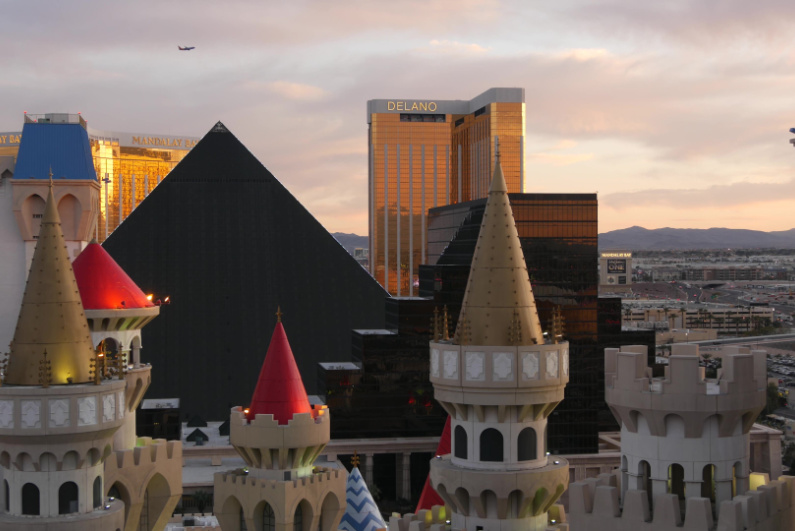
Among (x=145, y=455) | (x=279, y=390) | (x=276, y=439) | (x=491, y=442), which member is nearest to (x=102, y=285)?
(x=145, y=455)

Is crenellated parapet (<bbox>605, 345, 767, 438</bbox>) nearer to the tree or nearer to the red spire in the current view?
the red spire

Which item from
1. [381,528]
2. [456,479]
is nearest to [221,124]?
[381,528]

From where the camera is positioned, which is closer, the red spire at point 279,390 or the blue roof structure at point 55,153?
the red spire at point 279,390

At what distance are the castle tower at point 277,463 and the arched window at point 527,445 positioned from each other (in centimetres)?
633

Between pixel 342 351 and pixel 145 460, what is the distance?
69.6 metres

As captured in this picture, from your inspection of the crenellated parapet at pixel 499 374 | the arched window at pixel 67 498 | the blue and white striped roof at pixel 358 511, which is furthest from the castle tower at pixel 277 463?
the crenellated parapet at pixel 499 374

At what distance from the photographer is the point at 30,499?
797 inches

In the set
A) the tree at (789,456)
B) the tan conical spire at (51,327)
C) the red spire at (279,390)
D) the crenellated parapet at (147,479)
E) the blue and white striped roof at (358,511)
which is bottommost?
the tree at (789,456)

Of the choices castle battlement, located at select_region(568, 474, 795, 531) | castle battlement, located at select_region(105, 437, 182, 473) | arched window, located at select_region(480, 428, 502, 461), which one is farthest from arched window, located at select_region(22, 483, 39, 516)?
castle battlement, located at select_region(568, 474, 795, 531)

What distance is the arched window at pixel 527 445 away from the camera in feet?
65.9

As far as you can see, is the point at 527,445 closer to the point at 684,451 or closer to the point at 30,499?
the point at 684,451

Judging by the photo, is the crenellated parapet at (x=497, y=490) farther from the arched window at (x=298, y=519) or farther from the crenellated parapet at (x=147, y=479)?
the crenellated parapet at (x=147, y=479)

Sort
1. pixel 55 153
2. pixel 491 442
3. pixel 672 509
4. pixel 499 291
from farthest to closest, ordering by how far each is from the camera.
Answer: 1. pixel 55 153
2. pixel 499 291
3. pixel 491 442
4. pixel 672 509

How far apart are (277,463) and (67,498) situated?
5.70 meters
